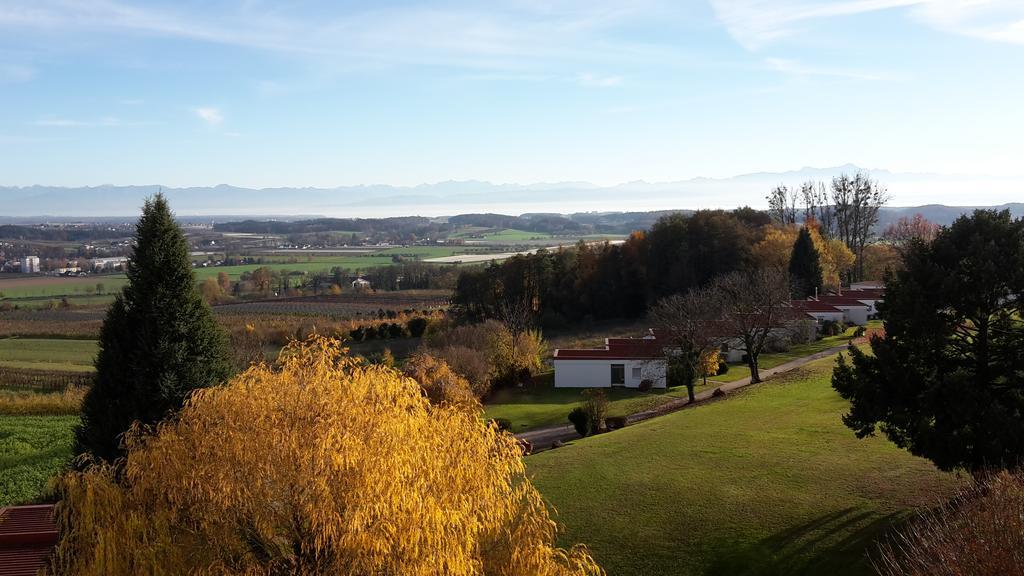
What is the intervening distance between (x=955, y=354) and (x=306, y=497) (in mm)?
13690

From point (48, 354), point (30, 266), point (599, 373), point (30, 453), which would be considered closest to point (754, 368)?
point (599, 373)

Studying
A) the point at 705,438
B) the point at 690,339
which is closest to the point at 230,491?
the point at 705,438

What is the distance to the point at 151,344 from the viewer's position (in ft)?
55.4

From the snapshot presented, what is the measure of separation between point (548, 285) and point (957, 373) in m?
57.2

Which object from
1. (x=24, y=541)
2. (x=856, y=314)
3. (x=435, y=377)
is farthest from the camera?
(x=856, y=314)

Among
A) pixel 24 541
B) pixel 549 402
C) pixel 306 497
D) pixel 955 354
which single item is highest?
pixel 955 354

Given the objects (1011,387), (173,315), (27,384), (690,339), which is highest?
(173,315)

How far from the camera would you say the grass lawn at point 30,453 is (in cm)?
2117

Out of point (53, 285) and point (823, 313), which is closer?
point (823, 313)

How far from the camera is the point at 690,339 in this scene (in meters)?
35.9

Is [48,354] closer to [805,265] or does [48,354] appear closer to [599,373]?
[599,373]

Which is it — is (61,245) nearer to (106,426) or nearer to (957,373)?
(106,426)

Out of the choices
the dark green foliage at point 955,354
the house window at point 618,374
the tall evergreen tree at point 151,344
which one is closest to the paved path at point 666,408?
the house window at point 618,374

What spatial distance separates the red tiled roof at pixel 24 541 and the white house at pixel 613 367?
1162 inches
